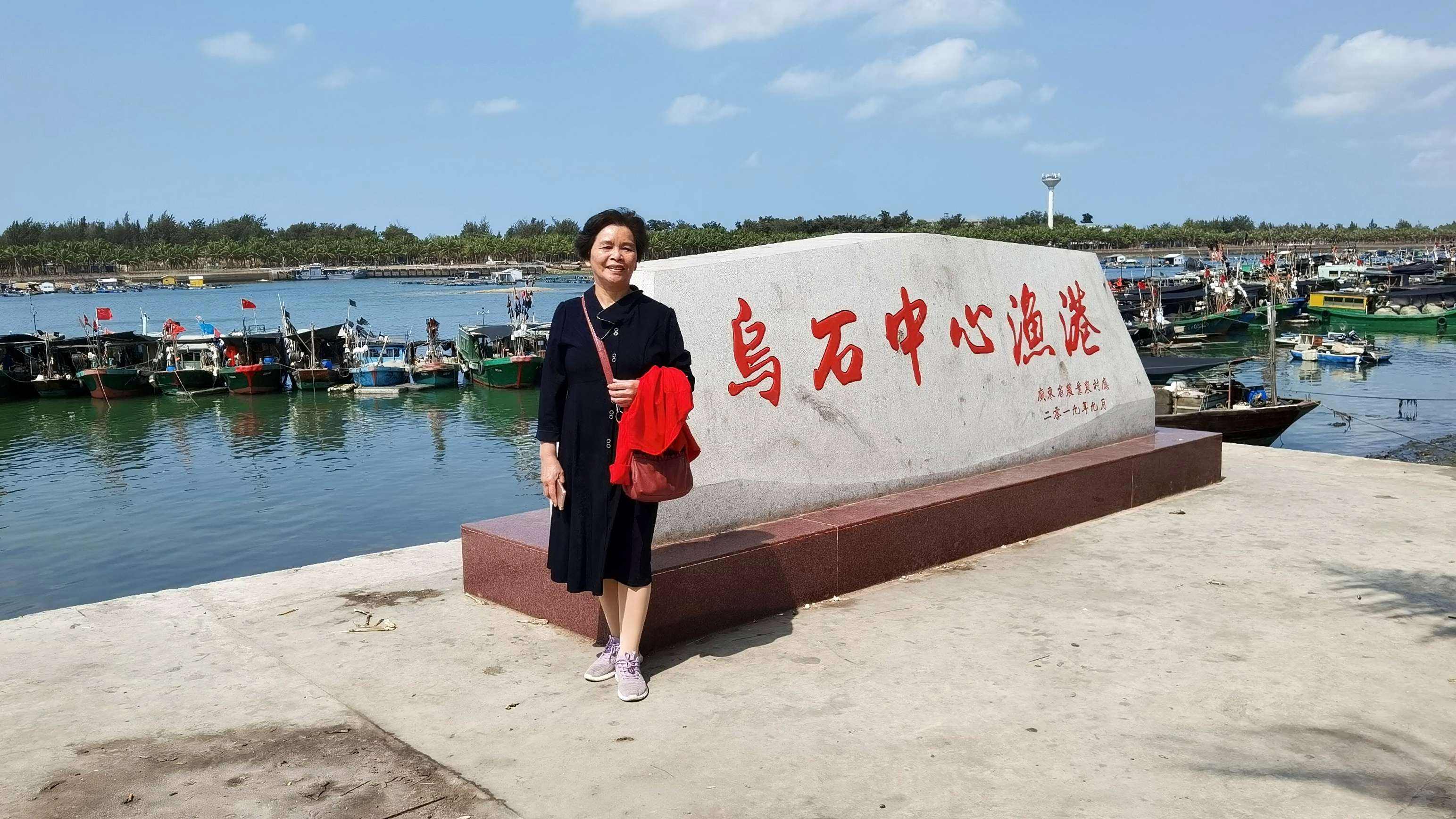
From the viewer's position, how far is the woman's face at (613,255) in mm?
3303

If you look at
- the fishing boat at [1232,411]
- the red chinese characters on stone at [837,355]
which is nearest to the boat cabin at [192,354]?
the fishing boat at [1232,411]

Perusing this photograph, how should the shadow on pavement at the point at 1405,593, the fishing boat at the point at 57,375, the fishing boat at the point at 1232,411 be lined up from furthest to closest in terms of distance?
1. the fishing boat at the point at 57,375
2. the fishing boat at the point at 1232,411
3. the shadow on pavement at the point at 1405,593

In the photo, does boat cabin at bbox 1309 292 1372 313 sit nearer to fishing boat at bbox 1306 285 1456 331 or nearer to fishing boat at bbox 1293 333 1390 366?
fishing boat at bbox 1306 285 1456 331

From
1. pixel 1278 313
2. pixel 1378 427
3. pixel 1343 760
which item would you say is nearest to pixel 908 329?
pixel 1343 760

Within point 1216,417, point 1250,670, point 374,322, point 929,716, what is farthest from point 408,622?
point 374,322

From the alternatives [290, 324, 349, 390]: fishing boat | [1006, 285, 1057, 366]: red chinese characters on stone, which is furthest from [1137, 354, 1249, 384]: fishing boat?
[290, 324, 349, 390]: fishing boat

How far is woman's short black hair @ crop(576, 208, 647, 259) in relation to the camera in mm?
3348

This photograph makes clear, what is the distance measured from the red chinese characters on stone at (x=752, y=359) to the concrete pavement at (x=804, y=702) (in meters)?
0.88

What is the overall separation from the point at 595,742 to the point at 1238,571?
10.0 ft

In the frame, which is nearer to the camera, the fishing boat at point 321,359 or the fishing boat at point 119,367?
the fishing boat at point 119,367

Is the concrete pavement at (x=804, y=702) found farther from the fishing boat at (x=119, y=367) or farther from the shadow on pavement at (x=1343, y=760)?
the fishing boat at (x=119, y=367)

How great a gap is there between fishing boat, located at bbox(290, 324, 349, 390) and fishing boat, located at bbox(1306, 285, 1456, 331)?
35685 mm

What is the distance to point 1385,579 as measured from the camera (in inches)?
179

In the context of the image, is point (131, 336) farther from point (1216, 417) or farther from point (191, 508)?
point (1216, 417)
